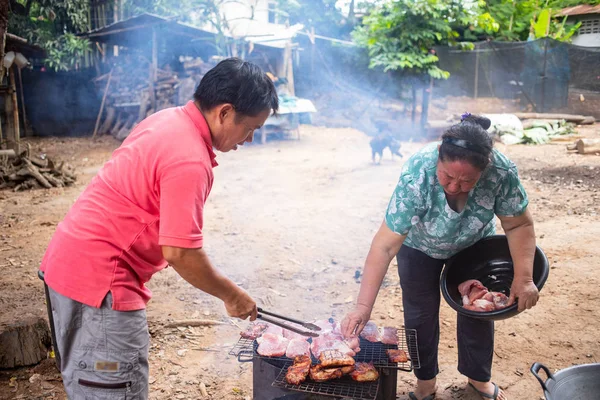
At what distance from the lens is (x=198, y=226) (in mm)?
2027

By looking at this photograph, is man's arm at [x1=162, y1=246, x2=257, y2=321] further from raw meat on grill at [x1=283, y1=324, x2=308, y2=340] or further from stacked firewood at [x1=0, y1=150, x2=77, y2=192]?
stacked firewood at [x1=0, y1=150, x2=77, y2=192]

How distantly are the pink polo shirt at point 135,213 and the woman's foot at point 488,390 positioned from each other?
2746 mm

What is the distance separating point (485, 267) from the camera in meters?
3.58

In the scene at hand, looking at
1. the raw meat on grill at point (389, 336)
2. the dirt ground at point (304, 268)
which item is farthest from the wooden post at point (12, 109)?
the raw meat on grill at point (389, 336)

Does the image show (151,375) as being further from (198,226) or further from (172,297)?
(198,226)

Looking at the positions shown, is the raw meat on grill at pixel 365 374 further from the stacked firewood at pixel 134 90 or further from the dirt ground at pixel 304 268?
the stacked firewood at pixel 134 90

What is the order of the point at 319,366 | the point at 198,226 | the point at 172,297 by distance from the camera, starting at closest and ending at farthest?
the point at 198,226
the point at 319,366
the point at 172,297

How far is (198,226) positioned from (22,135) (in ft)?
63.9

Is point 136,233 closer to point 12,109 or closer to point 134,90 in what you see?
point 12,109

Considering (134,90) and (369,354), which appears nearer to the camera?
(369,354)

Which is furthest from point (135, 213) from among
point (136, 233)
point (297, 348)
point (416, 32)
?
point (416, 32)

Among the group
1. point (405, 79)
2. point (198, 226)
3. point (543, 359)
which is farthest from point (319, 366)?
point (405, 79)

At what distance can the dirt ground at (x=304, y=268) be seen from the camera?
415cm

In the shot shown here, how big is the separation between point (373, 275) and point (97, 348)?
1614 mm
